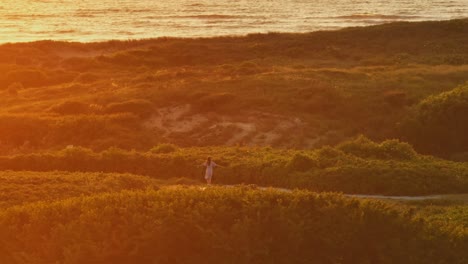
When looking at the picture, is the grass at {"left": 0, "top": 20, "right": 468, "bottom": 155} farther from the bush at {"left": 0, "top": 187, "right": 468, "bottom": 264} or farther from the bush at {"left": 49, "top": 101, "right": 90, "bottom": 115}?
the bush at {"left": 0, "top": 187, "right": 468, "bottom": 264}

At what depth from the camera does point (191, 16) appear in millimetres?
114500

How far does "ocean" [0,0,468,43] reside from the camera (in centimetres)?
9456

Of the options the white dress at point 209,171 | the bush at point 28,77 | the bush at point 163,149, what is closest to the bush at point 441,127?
the bush at point 163,149

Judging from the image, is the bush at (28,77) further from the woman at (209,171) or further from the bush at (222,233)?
the bush at (222,233)

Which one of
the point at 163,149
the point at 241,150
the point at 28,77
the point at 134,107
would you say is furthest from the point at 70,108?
the point at 28,77

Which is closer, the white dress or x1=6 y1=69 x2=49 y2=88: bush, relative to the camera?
Result: the white dress

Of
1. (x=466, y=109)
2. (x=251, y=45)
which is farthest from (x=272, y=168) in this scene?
(x=251, y=45)

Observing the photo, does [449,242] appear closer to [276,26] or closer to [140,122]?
[140,122]

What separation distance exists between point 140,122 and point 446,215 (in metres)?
20.4

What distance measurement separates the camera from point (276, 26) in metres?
99.9

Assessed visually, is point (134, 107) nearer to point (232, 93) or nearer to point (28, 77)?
point (232, 93)

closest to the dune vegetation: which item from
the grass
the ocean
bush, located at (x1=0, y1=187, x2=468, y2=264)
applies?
bush, located at (x1=0, y1=187, x2=468, y2=264)

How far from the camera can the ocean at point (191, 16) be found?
94562 millimetres

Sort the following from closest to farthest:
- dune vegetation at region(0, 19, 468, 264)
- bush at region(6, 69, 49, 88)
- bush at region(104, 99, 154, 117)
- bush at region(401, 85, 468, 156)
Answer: dune vegetation at region(0, 19, 468, 264) → bush at region(401, 85, 468, 156) → bush at region(104, 99, 154, 117) → bush at region(6, 69, 49, 88)
